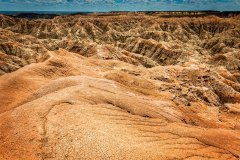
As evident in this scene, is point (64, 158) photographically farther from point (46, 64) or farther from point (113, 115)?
point (46, 64)

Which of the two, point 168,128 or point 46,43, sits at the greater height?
point 168,128

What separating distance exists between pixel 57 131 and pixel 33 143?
7.44ft

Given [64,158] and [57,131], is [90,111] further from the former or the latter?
[64,158]

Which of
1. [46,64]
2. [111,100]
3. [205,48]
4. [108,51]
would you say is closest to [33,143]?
[111,100]

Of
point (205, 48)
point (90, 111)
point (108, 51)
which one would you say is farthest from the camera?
point (205, 48)

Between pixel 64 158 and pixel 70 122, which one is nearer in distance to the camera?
pixel 64 158

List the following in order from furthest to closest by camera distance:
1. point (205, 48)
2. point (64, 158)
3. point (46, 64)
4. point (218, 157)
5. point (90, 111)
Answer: point (205, 48) < point (46, 64) < point (90, 111) < point (218, 157) < point (64, 158)

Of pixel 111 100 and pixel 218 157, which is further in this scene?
pixel 111 100

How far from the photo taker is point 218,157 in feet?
89.9

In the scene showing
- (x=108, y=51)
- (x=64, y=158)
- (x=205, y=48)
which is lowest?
(x=205, y=48)

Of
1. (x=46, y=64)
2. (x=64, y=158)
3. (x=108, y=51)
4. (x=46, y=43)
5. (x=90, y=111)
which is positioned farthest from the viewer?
(x=46, y=43)

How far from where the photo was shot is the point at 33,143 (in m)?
25.5

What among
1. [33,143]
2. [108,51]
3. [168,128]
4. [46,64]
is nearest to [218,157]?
[168,128]

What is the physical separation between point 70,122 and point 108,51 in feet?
257
